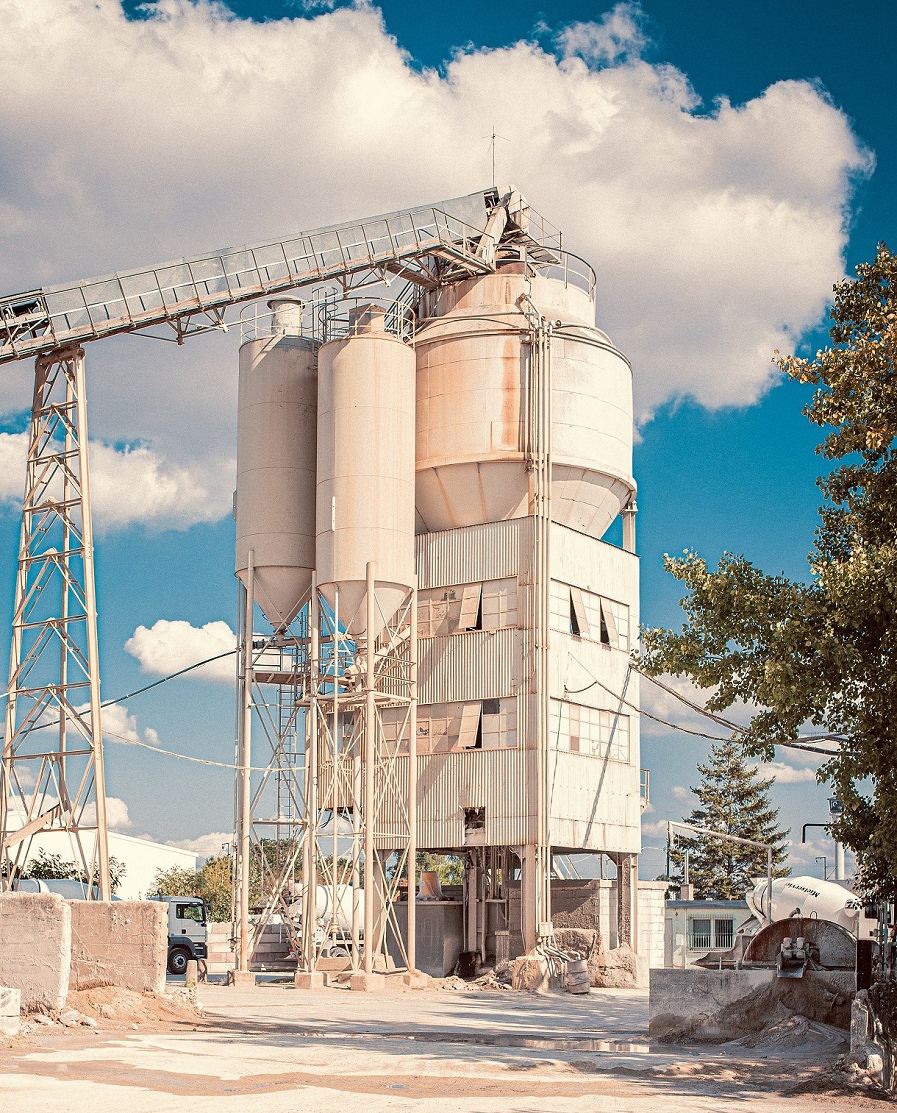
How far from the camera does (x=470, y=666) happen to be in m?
41.7

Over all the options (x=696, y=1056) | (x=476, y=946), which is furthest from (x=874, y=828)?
(x=476, y=946)

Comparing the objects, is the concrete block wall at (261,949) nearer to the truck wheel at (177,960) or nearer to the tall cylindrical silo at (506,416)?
the truck wheel at (177,960)

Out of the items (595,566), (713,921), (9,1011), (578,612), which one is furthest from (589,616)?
(9,1011)

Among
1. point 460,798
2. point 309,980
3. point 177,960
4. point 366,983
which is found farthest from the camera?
point 177,960

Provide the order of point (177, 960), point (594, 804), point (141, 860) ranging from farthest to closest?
point (141, 860), point (177, 960), point (594, 804)

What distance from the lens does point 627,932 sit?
144 feet

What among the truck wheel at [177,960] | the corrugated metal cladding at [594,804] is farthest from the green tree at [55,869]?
the corrugated metal cladding at [594,804]

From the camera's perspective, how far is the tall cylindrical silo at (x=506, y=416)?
139ft

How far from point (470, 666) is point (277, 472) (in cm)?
801

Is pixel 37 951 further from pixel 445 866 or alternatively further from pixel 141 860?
pixel 445 866

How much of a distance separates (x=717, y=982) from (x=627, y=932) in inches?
907

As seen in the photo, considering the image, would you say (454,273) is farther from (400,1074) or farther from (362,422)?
(400,1074)

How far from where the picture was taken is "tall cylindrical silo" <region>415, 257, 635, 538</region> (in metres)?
42.3

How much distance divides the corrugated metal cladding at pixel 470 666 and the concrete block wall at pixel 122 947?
689 inches
